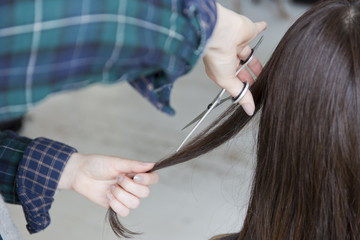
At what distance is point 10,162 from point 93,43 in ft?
1.97

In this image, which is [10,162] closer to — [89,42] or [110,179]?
[110,179]

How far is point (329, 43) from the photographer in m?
0.85

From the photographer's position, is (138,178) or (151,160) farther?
(151,160)

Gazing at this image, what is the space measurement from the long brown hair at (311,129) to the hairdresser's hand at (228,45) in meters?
0.08

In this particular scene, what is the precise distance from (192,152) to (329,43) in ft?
1.19

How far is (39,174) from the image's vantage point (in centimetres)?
112

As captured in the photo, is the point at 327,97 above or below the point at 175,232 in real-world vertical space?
above

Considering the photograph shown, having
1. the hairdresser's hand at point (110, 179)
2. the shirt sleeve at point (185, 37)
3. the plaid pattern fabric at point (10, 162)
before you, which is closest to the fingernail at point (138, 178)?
the hairdresser's hand at point (110, 179)

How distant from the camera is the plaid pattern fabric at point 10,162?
1.15 meters

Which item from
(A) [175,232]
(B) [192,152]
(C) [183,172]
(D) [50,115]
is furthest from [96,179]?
(D) [50,115]

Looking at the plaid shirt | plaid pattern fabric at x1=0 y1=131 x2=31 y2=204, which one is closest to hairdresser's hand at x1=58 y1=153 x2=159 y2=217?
plaid pattern fabric at x1=0 y1=131 x2=31 y2=204

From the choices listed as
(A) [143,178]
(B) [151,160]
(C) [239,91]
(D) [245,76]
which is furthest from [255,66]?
(B) [151,160]

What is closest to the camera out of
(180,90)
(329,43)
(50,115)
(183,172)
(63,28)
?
(63,28)

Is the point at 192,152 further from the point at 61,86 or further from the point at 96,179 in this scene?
the point at 61,86
